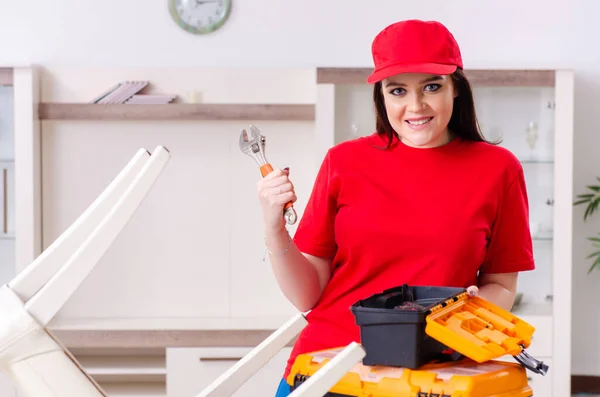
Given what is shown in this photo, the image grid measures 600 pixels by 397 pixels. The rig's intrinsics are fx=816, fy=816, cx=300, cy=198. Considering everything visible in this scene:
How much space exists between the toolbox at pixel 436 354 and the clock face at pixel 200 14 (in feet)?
11.6

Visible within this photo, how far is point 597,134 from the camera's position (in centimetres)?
459

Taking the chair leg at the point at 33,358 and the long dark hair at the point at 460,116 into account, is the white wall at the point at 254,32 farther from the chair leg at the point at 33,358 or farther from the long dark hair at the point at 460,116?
the chair leg at the point at 33,358

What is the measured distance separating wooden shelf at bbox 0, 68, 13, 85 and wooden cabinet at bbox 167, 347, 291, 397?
161cm

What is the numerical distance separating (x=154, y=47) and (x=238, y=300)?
148 cm

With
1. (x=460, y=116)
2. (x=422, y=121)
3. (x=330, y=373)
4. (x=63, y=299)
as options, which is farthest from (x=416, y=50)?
(x=63, y=299)

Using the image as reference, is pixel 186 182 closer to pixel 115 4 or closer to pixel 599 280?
pixel 115 4

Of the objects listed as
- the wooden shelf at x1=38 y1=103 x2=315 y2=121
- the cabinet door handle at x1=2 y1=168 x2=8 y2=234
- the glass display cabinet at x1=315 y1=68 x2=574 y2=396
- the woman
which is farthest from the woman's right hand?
the cabinet door handle at x1=2 y1=168 x2=8 y2=234

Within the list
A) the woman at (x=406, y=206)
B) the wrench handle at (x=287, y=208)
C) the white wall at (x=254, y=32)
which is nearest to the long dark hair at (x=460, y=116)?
the woman at (x=406, y=206)

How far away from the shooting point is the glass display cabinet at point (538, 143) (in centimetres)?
414

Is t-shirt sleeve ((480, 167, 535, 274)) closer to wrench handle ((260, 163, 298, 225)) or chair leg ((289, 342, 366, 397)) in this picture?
wrench handle ((260, 163, 298, 225))

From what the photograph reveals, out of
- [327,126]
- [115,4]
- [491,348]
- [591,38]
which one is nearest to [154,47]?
[115,4]

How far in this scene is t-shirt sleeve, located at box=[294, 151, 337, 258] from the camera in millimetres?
1607

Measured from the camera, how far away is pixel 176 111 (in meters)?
4.34

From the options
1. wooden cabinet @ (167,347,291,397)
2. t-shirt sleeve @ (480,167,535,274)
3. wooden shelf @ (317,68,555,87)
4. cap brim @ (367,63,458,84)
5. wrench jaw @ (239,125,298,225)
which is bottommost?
wooden cabinet @ (167,347,291,397)
